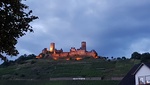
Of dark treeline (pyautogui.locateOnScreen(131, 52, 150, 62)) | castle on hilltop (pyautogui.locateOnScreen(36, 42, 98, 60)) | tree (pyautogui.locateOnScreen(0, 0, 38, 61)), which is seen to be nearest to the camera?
tree (pyautogui.locateOnScreen(0, 0, 38, 61))

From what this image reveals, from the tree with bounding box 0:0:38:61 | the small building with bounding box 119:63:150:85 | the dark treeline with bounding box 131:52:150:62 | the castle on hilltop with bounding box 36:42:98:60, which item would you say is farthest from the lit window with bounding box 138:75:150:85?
the castle on hilltop with bounding box 36:42:98:60

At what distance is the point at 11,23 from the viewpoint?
9328 millimetres

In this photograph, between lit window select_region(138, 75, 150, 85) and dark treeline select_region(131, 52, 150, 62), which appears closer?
lit window select_region(138, 75, 150, 85)

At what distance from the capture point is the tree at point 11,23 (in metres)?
9.11

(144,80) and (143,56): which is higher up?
(143,56)

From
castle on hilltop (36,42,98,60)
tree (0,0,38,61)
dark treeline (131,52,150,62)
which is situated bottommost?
tree (0,0,38,61)

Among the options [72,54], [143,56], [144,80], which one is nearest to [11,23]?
[144,80]

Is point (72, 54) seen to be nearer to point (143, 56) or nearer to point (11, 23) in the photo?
point (143, 56)

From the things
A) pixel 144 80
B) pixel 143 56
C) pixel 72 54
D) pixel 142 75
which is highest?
pixel 72 54

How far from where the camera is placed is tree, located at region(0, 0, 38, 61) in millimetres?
9109

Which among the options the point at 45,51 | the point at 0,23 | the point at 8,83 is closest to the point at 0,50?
the point at 0,23

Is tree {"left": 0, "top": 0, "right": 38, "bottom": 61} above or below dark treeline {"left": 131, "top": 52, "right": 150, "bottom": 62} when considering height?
below

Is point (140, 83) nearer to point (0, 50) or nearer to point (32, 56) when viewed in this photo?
point (0, 50)

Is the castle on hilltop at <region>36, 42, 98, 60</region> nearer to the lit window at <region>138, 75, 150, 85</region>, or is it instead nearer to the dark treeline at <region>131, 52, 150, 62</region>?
the dark treeline at <region>131, 52, 150, 62</region>
